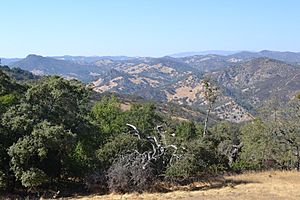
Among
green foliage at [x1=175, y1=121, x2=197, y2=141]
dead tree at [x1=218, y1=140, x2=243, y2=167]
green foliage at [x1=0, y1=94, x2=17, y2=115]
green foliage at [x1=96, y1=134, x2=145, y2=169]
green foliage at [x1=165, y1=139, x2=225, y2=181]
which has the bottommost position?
dead tree at [x1=218, y1=140, x2=243, y2=167]

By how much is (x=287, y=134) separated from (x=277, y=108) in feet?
11.0

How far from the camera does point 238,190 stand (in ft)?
86.9

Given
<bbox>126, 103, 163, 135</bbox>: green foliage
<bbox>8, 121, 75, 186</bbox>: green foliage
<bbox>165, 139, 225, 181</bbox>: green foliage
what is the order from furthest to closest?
<bbox>126, 103, 163, 135</bbox>: green foliage
<bbox>165, 139, 225, 181</bbox>: green foliage
<bbox>8, 121, 75, 186</bbox>: green foliage

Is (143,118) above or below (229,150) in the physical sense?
above

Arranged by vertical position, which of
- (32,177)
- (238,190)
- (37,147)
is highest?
(37,147)

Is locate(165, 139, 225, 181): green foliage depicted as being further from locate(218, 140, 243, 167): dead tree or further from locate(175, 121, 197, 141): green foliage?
locate(175, 121, 197, 141): green foliage

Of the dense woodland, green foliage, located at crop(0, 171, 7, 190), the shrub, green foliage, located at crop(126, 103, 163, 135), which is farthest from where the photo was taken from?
green foliage, located at crop(126, 103, 163, 135)

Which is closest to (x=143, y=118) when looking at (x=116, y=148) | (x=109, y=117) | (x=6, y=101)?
(x=109, y=117)

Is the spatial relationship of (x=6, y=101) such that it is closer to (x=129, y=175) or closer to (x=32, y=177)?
(x=32, y=177)

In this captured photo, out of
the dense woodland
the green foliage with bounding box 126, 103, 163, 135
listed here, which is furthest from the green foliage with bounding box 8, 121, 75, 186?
the green foliage with bounding box 126, 103, 163, 135

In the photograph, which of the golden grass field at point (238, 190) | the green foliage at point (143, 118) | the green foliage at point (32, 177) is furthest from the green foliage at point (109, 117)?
the green foliage at point (32, 177)

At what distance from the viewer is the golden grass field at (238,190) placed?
2431cm

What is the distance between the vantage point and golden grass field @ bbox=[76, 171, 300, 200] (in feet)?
79.8

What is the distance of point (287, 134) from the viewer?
120 feet
